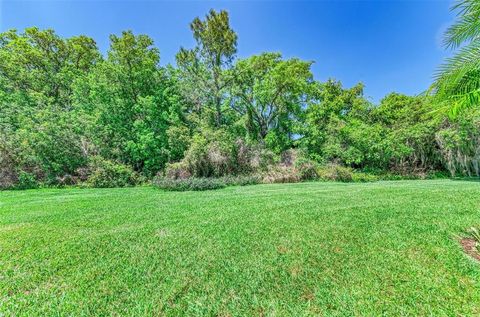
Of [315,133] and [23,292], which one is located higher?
[315,133]

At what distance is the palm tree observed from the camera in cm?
304

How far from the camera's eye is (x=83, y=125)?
14.6m

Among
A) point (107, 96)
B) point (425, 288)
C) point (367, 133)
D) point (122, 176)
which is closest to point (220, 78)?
point (107, 96)

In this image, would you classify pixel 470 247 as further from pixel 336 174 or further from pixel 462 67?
pixel 336 174

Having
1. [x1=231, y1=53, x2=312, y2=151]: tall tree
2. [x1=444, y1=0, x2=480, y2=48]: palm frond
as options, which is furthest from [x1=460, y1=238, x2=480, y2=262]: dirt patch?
[x1=231, y1=53, x2=312, y2=151]: tall tree

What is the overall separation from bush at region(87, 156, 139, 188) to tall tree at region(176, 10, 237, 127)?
23.6 ft

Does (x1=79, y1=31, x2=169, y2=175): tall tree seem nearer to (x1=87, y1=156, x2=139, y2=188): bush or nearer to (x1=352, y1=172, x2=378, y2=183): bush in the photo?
(x1=87, y1=156, x2=139, y2=188): bush

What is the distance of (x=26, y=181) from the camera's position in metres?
12.4

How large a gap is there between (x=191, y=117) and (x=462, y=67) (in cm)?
1469

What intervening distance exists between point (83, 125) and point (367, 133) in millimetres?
20461

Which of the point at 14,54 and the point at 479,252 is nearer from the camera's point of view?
the point at 479,252

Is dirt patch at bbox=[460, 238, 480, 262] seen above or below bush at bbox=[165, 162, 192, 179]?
below

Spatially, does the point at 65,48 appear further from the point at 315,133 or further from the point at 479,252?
the point at 479,252

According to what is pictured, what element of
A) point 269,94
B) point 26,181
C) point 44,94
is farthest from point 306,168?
point 44,94
